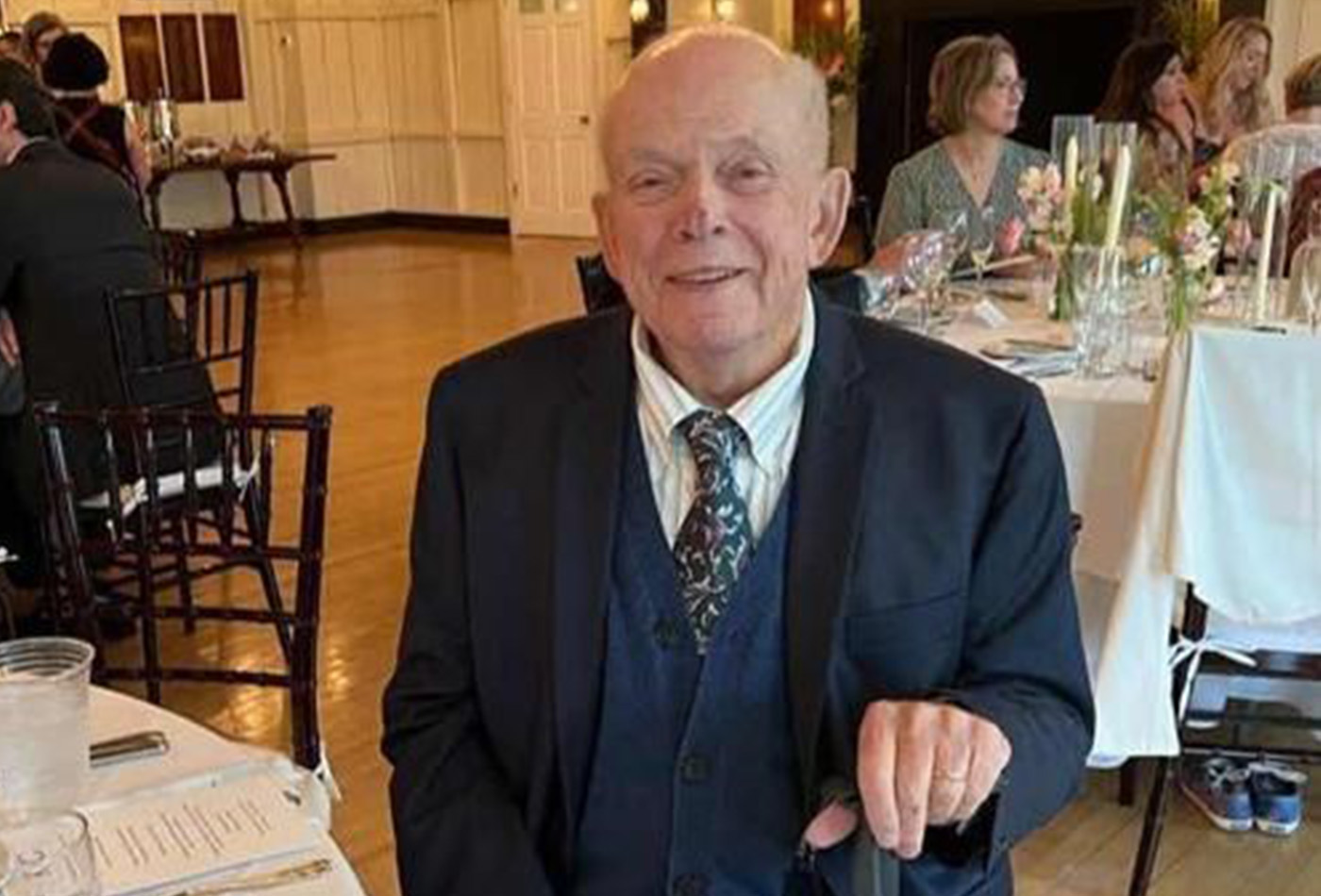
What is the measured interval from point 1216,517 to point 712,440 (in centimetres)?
135

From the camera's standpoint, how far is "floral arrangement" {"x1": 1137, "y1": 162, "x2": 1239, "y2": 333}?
2895 millimetres

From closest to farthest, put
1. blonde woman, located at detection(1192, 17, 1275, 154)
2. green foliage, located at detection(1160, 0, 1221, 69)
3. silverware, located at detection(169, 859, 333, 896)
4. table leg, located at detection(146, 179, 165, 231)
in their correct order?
silverware, located at detection(169, 859, 333, 896) < blonde woman, located at detection(1192, 17, 1275, 154) < green foliage, located at detection(1160, 0, 1221, 69) < table leg, located at detection(146, 179, 165, 231)

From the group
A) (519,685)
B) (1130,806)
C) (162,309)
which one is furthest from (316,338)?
(519,685)

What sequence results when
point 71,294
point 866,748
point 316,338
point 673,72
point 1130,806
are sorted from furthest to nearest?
1. point 316,338
2. point 71,294
3. point 1130,806
4. point 673,72
5. point 866,748

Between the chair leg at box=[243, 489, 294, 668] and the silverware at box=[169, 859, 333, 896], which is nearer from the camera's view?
the silverware at box=[169, 859, 333, 896]

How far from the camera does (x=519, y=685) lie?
1.39 metres

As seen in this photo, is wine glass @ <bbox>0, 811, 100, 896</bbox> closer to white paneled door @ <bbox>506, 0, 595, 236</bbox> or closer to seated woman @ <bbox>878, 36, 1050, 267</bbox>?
seated woman @ <bbox>878, 36, 1050, 267</bbox>

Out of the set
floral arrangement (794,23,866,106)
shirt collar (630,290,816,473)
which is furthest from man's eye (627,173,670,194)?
floral arrangement (794,23,866,106)

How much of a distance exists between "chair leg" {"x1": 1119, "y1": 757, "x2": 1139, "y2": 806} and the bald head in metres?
1.91

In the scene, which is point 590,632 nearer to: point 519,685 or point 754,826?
point 519,685

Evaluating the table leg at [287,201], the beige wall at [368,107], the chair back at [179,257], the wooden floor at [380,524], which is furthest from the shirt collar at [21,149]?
the beige wall at [368,107]

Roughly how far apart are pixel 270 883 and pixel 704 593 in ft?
1.51

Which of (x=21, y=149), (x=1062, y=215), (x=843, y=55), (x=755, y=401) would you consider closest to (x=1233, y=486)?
(x=1062, y=215)

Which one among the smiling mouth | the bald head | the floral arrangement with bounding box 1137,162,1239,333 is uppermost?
the bald head
